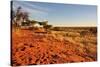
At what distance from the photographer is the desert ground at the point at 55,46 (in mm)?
2477

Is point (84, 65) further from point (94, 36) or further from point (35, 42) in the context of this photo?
point (35, 42)

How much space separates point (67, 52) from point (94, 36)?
472mm

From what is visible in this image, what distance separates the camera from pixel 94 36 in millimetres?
2818

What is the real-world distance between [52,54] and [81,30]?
536 millimetres

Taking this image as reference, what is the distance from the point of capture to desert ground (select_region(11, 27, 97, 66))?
2.48 m

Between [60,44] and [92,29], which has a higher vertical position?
[92,29]

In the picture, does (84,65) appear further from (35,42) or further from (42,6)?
(42,6)

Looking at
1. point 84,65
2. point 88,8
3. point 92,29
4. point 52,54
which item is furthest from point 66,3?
point 84,65

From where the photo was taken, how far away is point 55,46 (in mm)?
2631

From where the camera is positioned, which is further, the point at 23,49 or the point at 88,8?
the point at 88,8

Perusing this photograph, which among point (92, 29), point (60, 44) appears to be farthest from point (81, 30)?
point (60, 44)
